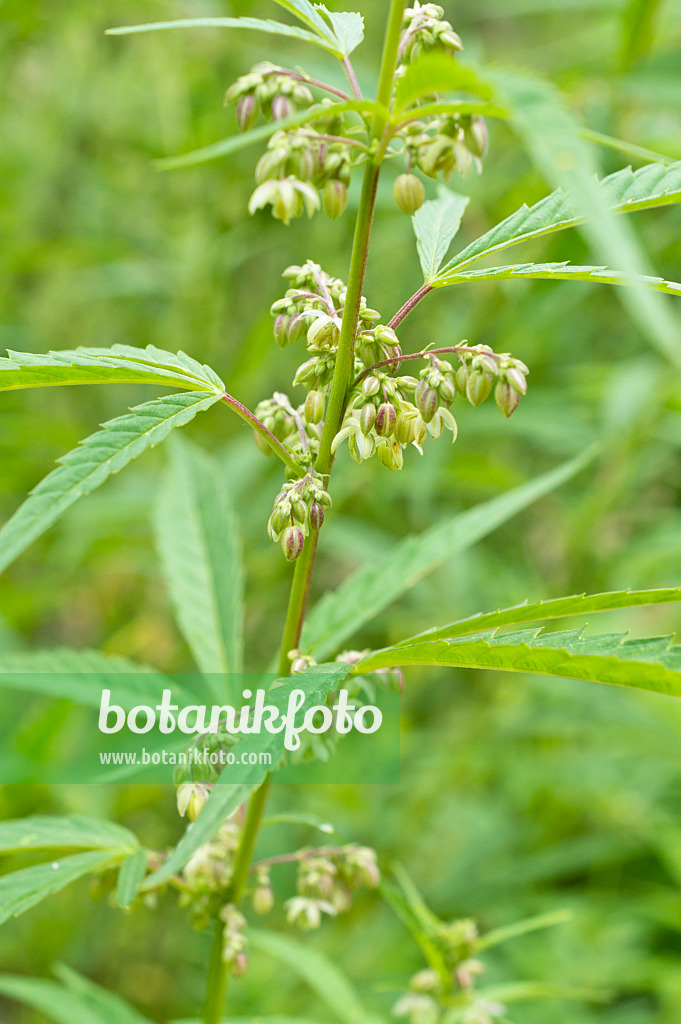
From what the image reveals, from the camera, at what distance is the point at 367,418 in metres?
0.86

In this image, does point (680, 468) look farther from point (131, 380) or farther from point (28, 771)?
point (131, 380)

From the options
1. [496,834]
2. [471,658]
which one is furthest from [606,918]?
[471,658]

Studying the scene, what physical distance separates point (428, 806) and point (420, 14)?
2331mm

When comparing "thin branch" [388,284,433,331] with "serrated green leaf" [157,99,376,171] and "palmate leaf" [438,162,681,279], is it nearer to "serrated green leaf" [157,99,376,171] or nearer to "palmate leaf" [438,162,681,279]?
"palmate leaf" [438,162,681,279]

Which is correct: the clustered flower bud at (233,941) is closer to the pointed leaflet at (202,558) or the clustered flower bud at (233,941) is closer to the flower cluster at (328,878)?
the flower cluster at (328,878)

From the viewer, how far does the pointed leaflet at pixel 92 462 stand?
756 mm

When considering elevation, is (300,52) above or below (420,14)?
above

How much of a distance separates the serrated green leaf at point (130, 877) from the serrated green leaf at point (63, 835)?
40 mm

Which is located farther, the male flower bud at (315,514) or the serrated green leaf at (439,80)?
the male flower bud at (315,514)

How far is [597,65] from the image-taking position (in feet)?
8.02

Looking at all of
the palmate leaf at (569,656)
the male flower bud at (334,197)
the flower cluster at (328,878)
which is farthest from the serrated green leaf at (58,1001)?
the male flower bud at (334,197)

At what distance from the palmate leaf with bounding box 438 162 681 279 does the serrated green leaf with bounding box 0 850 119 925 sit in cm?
77

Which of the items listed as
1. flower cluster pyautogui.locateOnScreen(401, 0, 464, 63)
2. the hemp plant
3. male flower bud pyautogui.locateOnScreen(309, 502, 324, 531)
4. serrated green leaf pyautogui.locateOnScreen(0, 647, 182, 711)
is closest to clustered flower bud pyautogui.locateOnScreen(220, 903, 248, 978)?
the hemp plant

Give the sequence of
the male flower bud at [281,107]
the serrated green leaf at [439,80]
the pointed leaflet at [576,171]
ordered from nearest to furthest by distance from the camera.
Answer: the pointed leaflet at [576,171], the serrated green leaf at [439,80], the male flower bud at [281,107]
